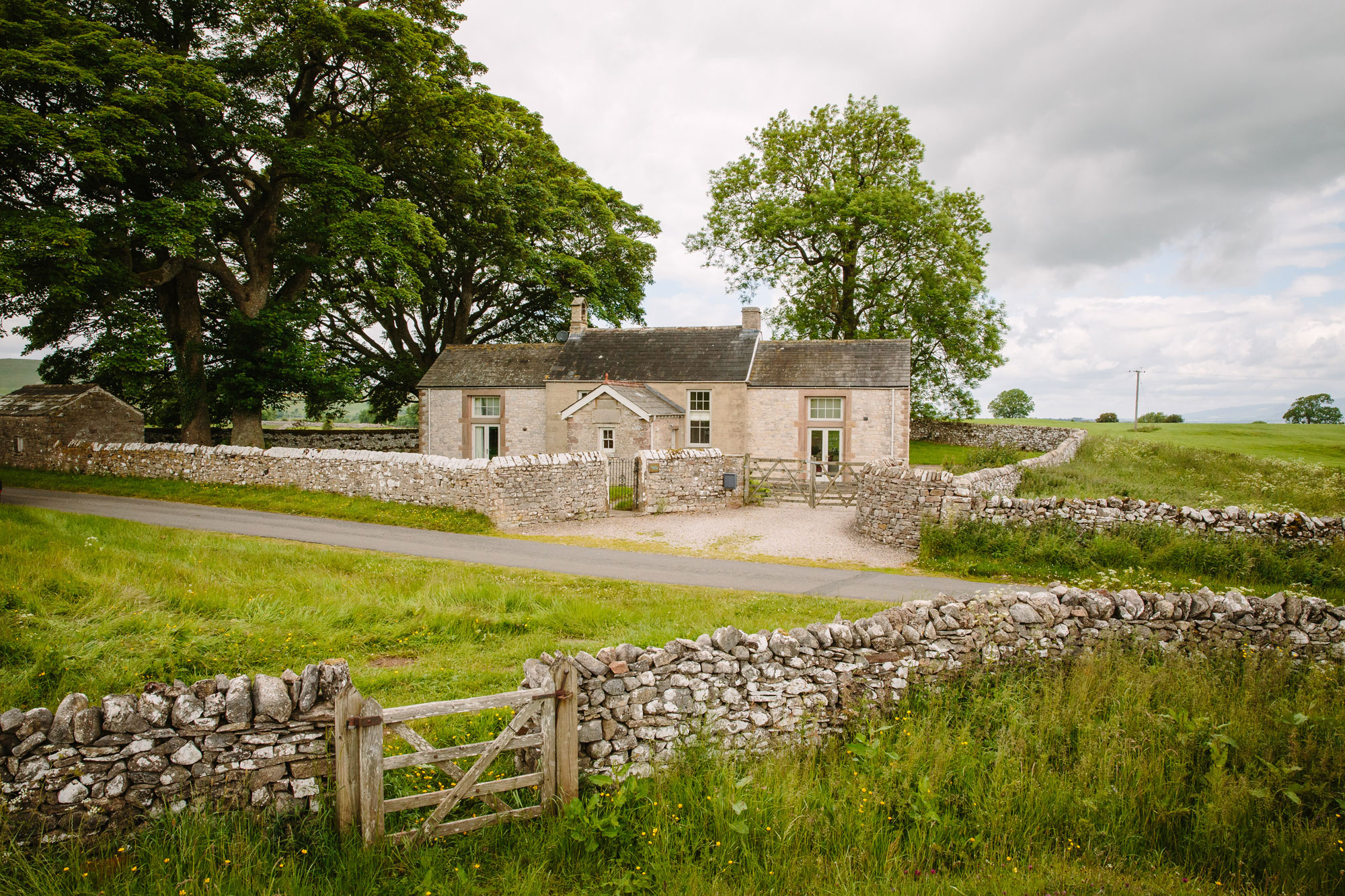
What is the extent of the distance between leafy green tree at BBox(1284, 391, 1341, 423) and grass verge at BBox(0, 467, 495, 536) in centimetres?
6943

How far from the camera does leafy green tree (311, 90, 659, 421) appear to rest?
26.0 meters

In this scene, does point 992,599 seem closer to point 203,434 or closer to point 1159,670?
point 1159,670

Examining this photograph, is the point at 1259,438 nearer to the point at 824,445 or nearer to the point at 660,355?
the point at 824,445

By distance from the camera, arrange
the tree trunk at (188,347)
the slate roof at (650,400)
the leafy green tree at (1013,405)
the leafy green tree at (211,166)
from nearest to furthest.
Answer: the leafy green tree at (211,166), the slate roof at (650,400), the tree trunk at (188,347), the leafy green tree at (1013,405)

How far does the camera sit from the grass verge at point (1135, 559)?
11.1 meters

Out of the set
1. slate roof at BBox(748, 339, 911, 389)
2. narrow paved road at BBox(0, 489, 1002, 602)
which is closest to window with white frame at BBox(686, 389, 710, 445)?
slate roof at BBox(748, 339, 911, 389)

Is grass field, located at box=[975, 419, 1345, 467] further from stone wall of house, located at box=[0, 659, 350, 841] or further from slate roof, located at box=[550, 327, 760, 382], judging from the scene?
stone wall of house, located at box=[0, 659, 350, 841]

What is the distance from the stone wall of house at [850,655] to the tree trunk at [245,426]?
25.8 m

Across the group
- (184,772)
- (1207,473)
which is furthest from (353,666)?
(1207,473)

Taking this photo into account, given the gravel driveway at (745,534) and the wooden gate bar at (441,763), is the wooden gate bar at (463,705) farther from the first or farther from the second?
the gravel driveway at (745,534)

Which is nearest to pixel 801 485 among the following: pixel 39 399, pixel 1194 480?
pixel 1194 480

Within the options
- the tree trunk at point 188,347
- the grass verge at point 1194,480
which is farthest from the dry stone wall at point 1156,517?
the tree trunk at point 188,347

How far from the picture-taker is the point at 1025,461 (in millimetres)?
21984

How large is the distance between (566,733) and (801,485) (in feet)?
63.2
